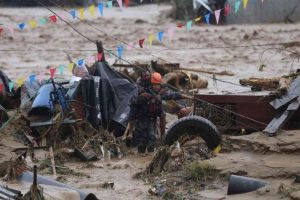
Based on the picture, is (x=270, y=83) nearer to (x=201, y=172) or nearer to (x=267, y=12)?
(x=201, y=172)

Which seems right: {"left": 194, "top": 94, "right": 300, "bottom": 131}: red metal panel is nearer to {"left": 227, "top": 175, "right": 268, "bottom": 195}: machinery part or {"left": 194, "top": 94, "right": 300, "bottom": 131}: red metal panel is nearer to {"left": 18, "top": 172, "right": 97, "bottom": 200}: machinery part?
{"left": 227, "top": 175, "right": 268, "bottom": 195}: machinery part

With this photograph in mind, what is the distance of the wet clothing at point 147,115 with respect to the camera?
44.2ft

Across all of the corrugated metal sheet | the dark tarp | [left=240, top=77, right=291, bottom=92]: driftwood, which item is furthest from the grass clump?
the corrugated metal sheet

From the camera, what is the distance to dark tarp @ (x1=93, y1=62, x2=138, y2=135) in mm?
14820

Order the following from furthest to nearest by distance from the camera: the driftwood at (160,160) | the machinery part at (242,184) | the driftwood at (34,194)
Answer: the driftwood at (160,160) → the machinery part at (242,184) → the driftwood at (34,194)

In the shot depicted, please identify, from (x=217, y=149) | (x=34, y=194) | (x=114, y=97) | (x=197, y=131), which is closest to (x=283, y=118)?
(x=217, y=149)

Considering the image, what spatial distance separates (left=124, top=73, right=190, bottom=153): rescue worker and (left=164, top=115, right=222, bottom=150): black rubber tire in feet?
3.38

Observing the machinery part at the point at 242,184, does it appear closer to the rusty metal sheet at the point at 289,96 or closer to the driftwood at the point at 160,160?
the driftwood at the point at 160,160

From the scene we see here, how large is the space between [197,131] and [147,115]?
1.51 m

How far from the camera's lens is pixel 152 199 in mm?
10094

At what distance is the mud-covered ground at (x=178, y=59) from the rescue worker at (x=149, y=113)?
0.43 meters

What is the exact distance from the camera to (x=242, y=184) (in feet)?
32.0

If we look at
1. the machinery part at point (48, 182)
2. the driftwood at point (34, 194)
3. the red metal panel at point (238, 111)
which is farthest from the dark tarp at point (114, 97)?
the driftwood at point (34, 194)

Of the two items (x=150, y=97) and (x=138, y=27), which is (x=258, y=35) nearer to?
(x=138, y=27)
